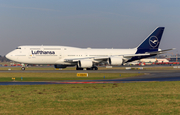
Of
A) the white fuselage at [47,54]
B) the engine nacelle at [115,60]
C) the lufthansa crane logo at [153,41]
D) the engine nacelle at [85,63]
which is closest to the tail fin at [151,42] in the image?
the lufthansa crane logo at [153,41]

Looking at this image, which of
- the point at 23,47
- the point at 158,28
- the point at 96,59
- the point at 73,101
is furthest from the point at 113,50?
the point at 73,101

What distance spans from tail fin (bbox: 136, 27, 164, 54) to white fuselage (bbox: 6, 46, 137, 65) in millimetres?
12070

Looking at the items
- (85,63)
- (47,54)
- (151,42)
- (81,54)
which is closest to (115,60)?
(85,63)

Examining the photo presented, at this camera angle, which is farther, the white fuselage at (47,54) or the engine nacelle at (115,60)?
the engine nacelle at (115,60)

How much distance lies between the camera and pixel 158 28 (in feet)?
231

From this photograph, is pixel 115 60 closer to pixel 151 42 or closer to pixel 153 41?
pixel 151 42

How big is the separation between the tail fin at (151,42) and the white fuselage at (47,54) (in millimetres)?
12070

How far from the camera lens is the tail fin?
70000mm

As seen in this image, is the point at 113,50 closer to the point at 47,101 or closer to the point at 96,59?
the point at 96,59

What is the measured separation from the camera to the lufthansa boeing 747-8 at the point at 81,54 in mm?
61625

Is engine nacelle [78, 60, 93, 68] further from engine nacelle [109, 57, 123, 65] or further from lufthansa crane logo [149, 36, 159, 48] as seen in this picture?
lufthansa crane logo [149, 36, 159, 48]

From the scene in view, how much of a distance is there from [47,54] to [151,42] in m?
30.1

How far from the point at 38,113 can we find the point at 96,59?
52.1 meters

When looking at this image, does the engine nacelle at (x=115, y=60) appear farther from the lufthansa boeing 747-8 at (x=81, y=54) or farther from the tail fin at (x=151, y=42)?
the tail fin at (x=151, y=42)
